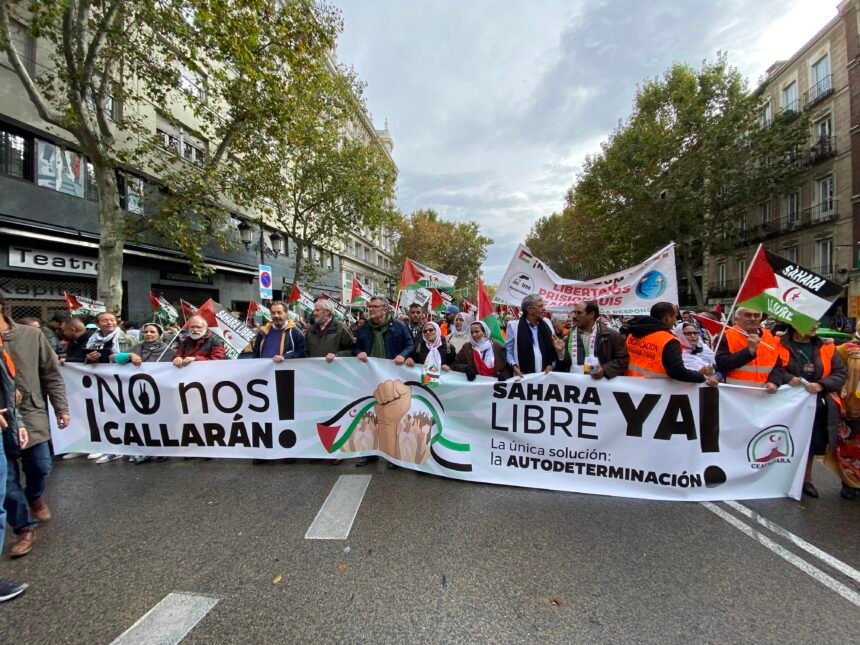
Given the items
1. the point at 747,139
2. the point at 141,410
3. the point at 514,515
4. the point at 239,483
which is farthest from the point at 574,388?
the point at 747,139

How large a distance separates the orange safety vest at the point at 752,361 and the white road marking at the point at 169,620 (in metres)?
4.44

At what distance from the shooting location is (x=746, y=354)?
3680 millimetres

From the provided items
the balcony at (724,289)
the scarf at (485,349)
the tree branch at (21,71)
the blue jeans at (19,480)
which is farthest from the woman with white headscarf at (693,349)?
the balcony at (724,289)

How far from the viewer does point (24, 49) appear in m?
10.5

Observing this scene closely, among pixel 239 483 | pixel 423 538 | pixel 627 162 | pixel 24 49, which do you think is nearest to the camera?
pixel 423 538

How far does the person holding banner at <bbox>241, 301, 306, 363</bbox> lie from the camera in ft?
16.3

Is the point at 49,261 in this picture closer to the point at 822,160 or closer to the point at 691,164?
the point at 691,164

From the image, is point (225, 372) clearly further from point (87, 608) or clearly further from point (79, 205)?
point (79, 205)

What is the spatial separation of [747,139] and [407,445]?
3006 centimetres

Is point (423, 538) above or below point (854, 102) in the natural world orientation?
below

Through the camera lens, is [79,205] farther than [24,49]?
Yes

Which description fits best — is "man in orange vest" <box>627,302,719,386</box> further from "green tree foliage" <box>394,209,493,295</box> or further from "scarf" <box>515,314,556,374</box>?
"green tree foliage" <box>394,209,493,295</box>

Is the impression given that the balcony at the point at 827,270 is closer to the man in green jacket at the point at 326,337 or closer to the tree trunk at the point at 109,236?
the man in green jacket at the point at 326,337

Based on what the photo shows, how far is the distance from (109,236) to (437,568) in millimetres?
10227
